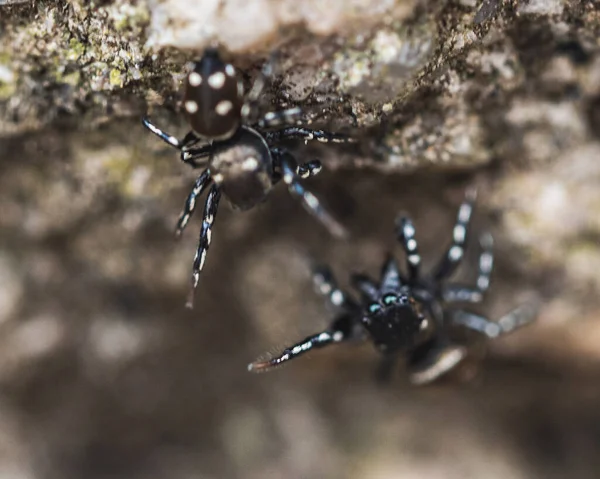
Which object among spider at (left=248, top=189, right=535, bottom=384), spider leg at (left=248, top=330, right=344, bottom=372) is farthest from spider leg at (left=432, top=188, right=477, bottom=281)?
spider leg at (left=248, top=330, right=344, bottom=372)

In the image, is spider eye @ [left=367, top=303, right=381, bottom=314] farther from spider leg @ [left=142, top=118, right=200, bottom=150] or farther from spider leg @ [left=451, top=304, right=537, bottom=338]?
spider leg @ [left=142, top=118, right=200, bottom=150]

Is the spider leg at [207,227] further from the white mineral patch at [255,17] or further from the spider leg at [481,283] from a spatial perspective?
the spider leg at [481,283]

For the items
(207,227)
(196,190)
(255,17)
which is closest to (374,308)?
(207,227)

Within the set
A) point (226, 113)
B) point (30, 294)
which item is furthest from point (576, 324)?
point (30, 294)

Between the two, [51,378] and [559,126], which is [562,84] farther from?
[51,378]

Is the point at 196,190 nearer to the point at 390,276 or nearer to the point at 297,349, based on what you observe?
the point at 297,349

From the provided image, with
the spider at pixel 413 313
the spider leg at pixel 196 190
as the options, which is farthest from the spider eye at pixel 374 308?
the spider leg at pixel 196 190
